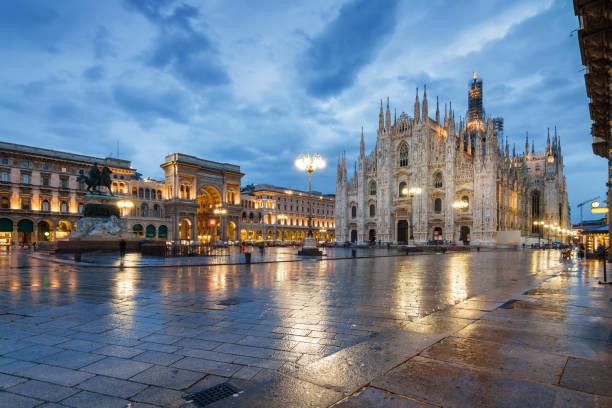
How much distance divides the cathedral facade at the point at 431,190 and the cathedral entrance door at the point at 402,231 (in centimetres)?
16

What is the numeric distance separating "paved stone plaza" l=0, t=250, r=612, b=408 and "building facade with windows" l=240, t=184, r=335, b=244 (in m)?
67.9

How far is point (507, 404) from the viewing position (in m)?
2.47

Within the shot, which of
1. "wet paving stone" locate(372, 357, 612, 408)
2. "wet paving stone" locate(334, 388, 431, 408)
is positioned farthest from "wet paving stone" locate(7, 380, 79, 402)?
"wet paving stone" locate(372, 357, 612, 408)

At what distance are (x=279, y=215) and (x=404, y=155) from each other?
1374 inches

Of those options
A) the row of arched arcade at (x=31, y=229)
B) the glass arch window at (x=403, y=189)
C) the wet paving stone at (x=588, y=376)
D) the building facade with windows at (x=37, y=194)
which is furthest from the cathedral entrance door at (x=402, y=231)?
the wet paving stone at (x=588, y=376)

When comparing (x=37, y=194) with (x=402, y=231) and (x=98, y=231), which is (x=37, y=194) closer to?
(x=98, y=231)

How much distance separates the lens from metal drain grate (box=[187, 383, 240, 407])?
273 cm

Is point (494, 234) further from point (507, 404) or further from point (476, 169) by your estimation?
point (507, 404)

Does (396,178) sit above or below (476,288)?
above

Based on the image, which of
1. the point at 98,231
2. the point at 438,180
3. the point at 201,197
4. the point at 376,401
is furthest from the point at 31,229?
the point at 376,401

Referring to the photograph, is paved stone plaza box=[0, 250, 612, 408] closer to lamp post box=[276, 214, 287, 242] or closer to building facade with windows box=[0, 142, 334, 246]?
building facade with windows box=[0, 142, 334, 246]

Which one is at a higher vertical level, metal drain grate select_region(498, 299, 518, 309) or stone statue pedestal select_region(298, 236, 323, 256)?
metal drain grate select_region(498, 299, 518, 309)

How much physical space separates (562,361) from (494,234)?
4926cm

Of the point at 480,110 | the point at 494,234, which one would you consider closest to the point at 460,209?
the point at 494,234
